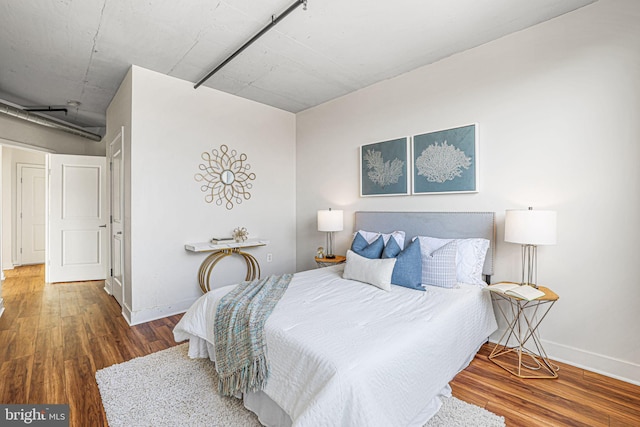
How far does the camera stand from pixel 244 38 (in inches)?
104

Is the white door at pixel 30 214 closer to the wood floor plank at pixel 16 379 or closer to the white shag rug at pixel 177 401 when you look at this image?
the wood floor plank at pixel 16 379

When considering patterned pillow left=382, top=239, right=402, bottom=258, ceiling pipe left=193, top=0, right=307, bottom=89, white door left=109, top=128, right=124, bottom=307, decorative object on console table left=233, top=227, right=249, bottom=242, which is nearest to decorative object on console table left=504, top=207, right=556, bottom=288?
patterned pillow left=382, top=239, right=402, bottom=258

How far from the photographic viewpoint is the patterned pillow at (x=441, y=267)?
247 cm

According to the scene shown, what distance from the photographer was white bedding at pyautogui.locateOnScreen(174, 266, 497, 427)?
49.0 inches

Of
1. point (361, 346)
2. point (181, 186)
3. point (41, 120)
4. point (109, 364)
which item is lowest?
point (109, 364)

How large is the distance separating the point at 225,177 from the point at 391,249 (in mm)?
2393

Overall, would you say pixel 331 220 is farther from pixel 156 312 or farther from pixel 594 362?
pixel 594 362

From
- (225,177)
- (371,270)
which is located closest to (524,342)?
(371,270)

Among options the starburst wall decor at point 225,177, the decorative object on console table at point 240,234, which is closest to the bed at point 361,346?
the decorative object on console table at point 240,234

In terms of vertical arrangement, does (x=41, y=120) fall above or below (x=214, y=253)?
above

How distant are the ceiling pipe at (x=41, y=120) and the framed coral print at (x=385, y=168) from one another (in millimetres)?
4780

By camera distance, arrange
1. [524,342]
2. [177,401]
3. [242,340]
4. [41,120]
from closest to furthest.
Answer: [242,340] < [177,401] < [524,342] < [41,120]

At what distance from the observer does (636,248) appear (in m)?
2.04

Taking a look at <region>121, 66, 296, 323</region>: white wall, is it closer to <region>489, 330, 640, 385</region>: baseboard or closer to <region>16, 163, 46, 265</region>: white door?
<region>489, 330, 640, 385</region>: baseboard
